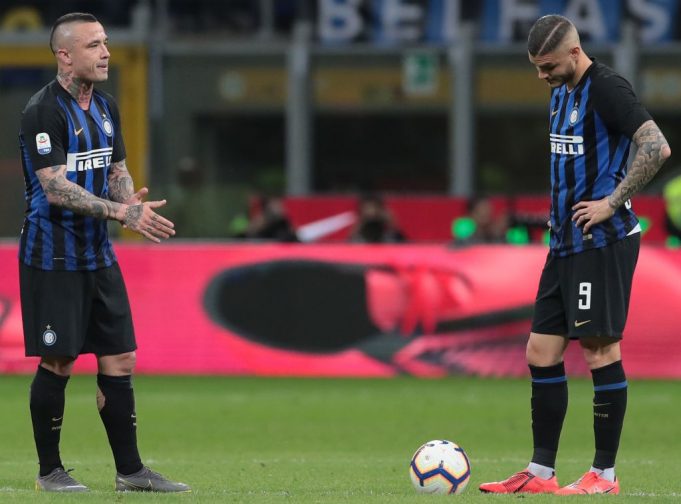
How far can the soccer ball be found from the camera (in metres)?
6.78

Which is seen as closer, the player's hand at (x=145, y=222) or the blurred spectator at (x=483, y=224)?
the player's hand at (x=145, y=222)

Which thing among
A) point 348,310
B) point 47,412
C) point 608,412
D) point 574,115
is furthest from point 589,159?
point 348,310

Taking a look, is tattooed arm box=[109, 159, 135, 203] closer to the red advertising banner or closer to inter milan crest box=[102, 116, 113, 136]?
inter milan crest box=[102, 116, 113, 136]

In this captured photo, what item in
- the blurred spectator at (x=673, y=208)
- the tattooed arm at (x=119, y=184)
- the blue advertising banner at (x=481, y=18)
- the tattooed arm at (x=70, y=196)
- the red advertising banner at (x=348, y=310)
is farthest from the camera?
the blue advertising banner at (x=481, y=18)

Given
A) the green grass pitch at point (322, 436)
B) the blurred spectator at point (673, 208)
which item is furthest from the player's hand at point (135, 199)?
the blurred spectator at point (673, 208)

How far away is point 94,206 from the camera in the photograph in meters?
6.66

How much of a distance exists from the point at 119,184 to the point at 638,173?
230cm

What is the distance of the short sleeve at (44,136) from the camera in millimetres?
6656

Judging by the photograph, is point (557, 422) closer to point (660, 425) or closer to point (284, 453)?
point (284, 453)

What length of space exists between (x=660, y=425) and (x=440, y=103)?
479 inches

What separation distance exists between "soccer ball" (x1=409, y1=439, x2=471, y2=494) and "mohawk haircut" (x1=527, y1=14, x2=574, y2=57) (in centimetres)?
179

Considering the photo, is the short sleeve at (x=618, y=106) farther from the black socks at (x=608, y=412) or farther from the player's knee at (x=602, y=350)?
the black socks at (x=608, y=412)

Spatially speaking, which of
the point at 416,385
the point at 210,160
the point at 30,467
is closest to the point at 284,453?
the point at 30,467

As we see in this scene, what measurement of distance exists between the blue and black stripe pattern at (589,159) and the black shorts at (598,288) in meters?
0.05
